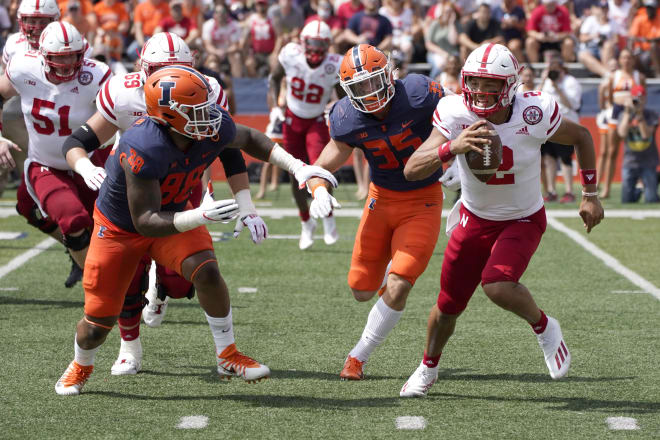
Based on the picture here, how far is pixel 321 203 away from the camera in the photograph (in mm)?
4762

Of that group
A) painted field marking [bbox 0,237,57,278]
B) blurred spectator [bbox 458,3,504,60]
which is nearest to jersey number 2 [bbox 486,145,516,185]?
painted field marking [bbox 0,237,57,278]

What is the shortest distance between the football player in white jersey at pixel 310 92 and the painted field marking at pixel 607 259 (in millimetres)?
2262

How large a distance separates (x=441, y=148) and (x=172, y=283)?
1869mm

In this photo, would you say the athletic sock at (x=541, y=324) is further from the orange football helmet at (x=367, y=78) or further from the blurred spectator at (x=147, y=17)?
the blurred spectator at (x=147, y=17)

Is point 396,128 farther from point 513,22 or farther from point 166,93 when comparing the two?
point 513,22

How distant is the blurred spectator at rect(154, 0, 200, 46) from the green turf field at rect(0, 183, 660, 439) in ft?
23.2

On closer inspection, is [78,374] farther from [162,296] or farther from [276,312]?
[276,312]

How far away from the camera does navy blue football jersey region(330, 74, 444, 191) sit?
5.43 m

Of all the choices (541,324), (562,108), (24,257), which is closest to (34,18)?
(24,257)

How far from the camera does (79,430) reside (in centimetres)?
430

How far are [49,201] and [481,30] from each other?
9.78 m

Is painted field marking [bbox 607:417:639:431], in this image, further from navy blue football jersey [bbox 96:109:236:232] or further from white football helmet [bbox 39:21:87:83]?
white football helmet [bbox 39:21:87:83]

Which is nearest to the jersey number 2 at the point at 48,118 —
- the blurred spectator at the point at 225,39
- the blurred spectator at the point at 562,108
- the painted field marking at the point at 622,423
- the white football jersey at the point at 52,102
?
the white football jersey at the point at 52,102

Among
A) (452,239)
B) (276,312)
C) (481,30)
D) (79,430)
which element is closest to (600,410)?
(452,239)
